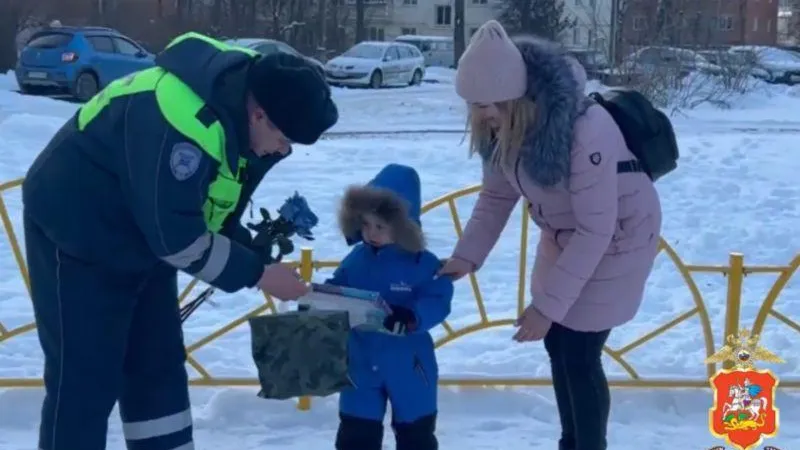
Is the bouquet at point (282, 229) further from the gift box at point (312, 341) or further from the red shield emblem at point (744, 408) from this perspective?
the red shield emblem at point (744, 408)

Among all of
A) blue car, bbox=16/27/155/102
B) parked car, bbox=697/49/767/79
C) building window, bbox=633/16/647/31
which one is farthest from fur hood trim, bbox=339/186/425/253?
building window, bbox=633/16/647/31

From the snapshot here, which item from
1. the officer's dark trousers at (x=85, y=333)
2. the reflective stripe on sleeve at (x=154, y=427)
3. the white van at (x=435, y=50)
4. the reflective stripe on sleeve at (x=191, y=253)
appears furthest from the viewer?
the white van at (x=435, y=50)

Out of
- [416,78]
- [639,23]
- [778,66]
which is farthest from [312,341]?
[778,66]

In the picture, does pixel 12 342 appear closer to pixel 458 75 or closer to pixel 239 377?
pixel 239 377

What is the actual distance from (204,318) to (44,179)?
325cm

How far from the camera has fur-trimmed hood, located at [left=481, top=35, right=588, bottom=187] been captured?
3072 millimetres

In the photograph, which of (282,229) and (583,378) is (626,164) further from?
(282,229)

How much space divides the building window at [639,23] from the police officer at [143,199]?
20.7 m

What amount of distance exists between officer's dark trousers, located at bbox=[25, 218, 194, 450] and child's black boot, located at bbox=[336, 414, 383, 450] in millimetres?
715

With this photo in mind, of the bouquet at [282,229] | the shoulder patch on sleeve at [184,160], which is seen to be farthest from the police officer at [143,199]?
the bouquet at [282,229]

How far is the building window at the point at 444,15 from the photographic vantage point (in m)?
50.8

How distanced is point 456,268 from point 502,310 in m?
2.94

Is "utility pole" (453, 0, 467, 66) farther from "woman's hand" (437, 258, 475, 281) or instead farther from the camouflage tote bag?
the camouflage tote bag

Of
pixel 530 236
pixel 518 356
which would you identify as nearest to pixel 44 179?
pixel 518 356
